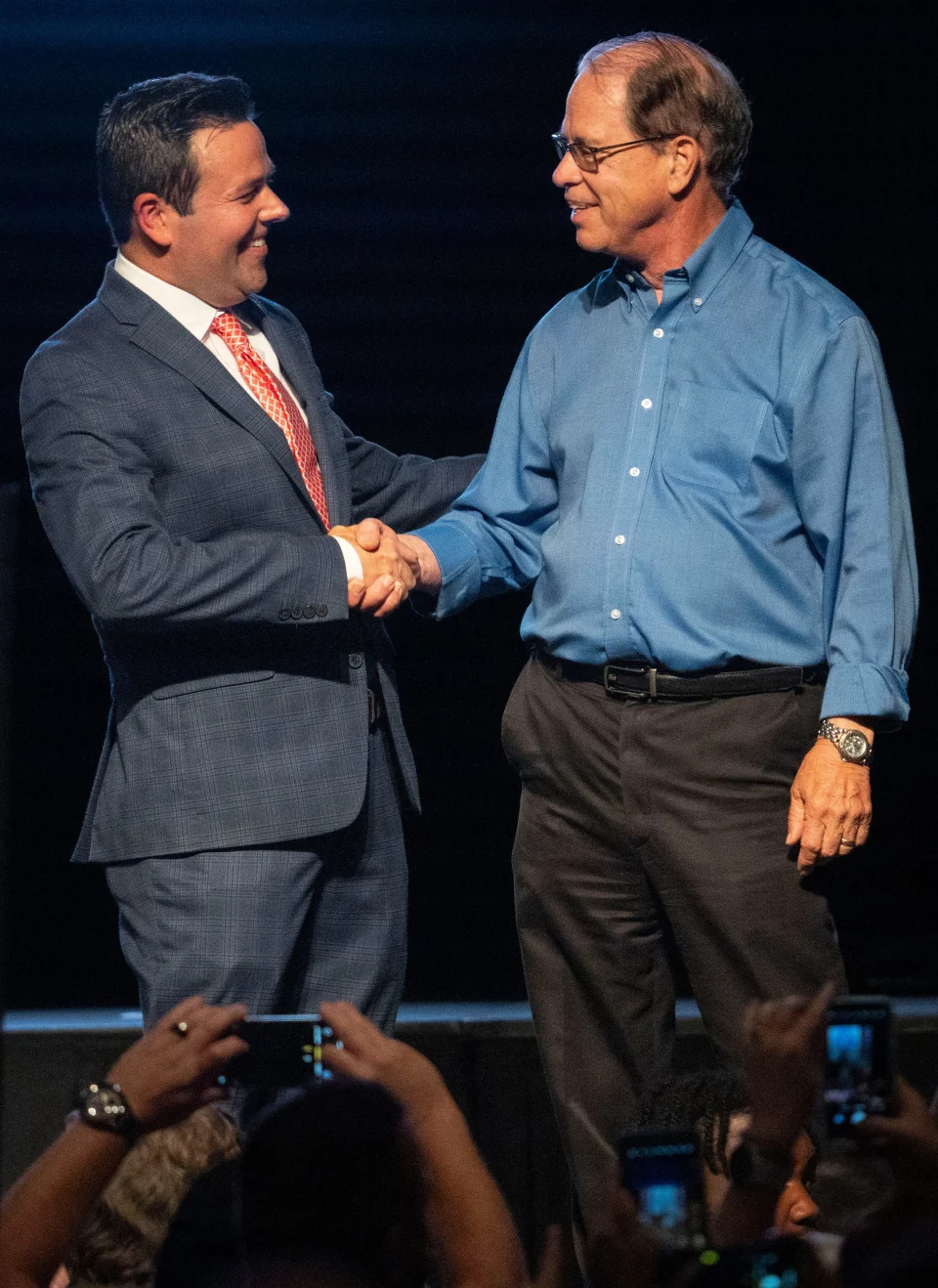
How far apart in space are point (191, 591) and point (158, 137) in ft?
2.27

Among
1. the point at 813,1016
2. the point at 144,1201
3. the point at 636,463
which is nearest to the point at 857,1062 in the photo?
the point at 813,1016

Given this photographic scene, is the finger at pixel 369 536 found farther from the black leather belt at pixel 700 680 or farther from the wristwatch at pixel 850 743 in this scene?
the wristwatch at pixel 850 743

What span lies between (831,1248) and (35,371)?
1617 millimetres

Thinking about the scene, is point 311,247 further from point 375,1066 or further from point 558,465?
point 375,1066

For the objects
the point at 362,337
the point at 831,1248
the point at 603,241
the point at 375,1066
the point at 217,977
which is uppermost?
the point at 603,241

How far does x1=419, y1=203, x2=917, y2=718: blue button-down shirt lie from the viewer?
2277 millimetres

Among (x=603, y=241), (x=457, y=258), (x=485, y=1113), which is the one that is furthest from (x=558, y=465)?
(x=485, y=1113)

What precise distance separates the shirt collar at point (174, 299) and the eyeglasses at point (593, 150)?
58 centimetres

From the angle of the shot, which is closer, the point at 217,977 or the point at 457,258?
the point at 217,977

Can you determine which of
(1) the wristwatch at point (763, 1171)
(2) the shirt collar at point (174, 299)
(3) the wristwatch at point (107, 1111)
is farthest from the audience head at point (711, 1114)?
(2) the shirt collar at point (174, 299)

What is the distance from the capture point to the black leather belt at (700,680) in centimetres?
235

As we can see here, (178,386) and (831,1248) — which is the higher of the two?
(178,386)

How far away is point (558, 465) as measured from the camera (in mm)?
2520

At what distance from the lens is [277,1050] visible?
175 centimetres
